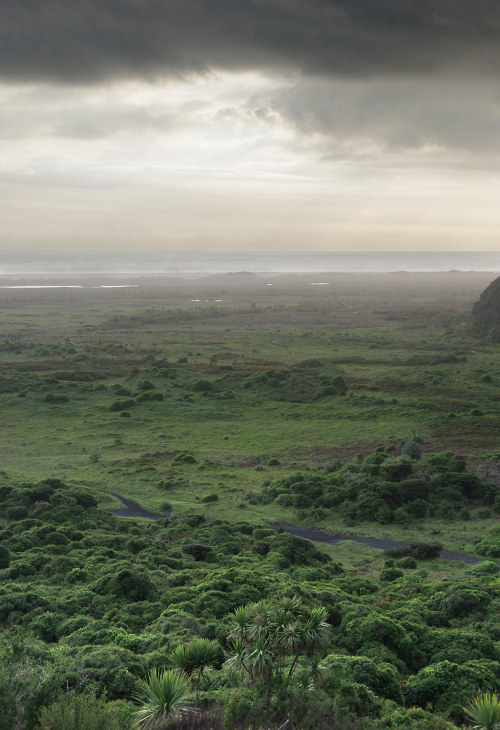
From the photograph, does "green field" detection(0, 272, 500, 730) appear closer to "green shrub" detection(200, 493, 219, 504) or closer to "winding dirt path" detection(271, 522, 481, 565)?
"green shrub" detection(200, 493, 219, 504)

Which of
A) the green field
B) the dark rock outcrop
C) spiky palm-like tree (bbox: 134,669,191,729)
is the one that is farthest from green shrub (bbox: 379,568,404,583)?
the dark rock outcrop

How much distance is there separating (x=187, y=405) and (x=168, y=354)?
135 feet

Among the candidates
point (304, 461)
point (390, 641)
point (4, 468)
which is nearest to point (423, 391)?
point (304, 461)

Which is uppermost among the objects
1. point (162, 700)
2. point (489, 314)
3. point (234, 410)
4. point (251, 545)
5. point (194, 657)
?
point (489, 314)

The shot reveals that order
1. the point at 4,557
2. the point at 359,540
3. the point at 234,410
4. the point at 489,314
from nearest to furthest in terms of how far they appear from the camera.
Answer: the point at 4,557 < the point at 359,540 < the point at 234,410 < the point at 489,314

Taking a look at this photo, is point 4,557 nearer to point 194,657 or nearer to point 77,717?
point 194,657

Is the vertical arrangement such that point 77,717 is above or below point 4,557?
above

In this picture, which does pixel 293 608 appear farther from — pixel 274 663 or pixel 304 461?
pixel 304 461

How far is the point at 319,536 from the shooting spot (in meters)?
37.9

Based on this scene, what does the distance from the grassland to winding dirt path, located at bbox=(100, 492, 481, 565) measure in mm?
1148

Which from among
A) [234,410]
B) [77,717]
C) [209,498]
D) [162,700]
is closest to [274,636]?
[162,700]

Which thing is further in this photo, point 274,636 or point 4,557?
point 4,557

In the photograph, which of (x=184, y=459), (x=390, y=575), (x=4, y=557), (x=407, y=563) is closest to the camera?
(x=390, y=575)

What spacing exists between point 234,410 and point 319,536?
3583 cm
